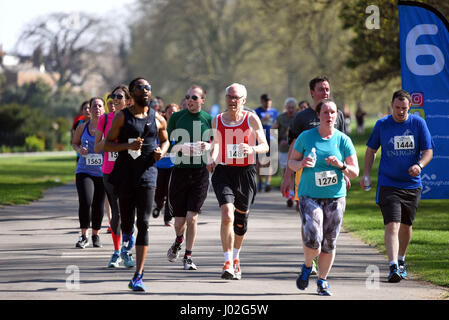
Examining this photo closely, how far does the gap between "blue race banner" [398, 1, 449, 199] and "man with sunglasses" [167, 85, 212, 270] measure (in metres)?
3.93

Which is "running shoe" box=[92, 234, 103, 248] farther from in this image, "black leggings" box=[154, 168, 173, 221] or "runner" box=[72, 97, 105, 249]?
"black leggings" box=[154, 168, 173, 221]

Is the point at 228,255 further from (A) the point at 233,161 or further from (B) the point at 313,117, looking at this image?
(B) the point at 313,117

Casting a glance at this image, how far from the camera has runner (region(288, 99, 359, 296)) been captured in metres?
7.98

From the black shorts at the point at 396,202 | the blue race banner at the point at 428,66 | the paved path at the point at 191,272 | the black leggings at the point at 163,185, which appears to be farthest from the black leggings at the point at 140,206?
the blue race banner at the point at 428,66

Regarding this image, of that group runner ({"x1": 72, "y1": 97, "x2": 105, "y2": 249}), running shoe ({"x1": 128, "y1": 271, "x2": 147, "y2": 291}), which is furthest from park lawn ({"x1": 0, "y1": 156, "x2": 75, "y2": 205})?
running shoe ({"x1": 128, "y1": 271, "x2": 147, "y2": 291})

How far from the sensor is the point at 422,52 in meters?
12.8

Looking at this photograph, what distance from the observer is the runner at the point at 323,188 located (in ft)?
26.2

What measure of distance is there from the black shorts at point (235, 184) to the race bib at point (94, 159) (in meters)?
2.54

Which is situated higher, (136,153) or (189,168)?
(136,153)

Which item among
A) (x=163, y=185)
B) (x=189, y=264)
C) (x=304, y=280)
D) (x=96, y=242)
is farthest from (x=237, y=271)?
(x=163, y=185)

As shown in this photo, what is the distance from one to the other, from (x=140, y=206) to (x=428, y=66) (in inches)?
237

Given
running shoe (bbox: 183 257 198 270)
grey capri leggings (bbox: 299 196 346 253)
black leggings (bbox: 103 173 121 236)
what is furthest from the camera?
black leggings (bbox: 103 173 121 236)
